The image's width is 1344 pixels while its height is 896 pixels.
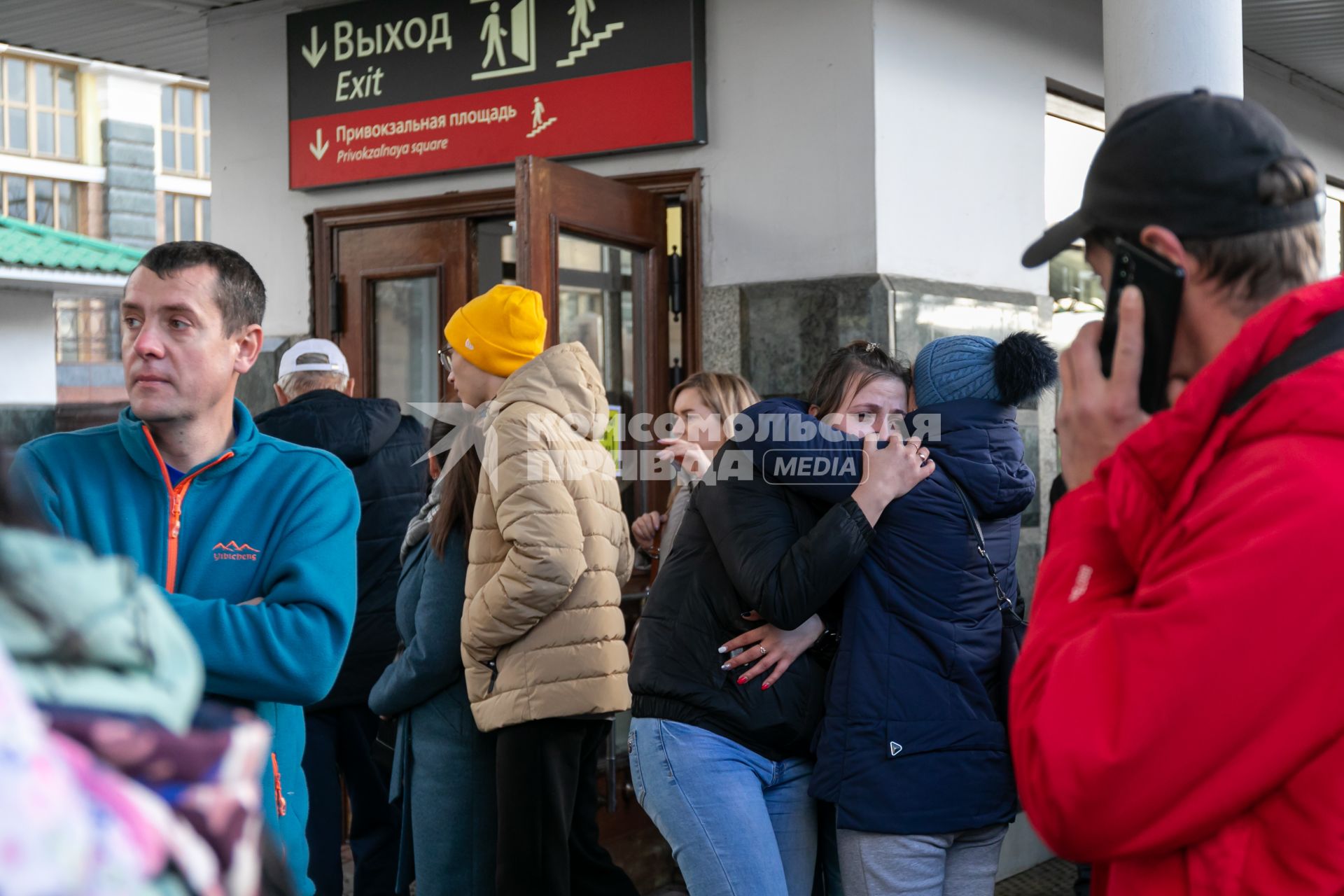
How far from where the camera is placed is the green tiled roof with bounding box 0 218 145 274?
34.5 ft

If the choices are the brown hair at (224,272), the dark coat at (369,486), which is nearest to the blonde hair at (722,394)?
the dark coat at (369,486)

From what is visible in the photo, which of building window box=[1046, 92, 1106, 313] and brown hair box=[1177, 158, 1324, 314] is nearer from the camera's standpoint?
brown hair box=[1177, 158, 1324, 314]

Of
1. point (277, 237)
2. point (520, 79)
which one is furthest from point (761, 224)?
point (277, 237)

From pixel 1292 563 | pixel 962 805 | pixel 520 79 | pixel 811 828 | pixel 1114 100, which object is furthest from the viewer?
pixel 520 79

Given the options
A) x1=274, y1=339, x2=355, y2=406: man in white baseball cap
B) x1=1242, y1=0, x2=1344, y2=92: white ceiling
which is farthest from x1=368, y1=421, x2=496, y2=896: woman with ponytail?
x1=1242, y1=0, x2=1344, y2=92: white ceiling

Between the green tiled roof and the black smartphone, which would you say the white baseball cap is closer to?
the black smartphone

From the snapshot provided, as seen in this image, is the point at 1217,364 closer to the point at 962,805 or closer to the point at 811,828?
the point at 962,805

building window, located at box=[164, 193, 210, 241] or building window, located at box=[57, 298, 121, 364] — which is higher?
building window, located at box=[164, 193, 210, 241]

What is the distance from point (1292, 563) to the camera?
1.11 m

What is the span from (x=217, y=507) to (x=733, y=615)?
111 centimetres

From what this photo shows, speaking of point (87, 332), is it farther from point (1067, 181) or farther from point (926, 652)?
point (926, 652)

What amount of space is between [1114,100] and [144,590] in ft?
13.5

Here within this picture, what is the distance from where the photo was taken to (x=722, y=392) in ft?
14.0

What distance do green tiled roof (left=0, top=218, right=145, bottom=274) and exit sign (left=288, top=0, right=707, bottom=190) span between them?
469 cm
